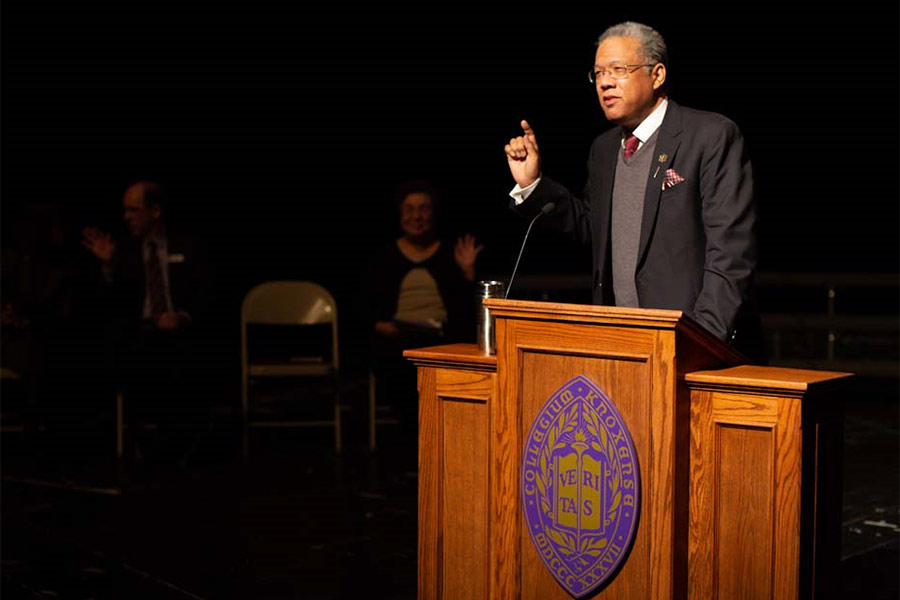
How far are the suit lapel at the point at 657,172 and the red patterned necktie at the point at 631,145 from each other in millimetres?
82

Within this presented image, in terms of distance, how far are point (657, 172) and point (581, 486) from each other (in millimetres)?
750

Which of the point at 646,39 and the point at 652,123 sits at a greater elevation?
the point at 646,39

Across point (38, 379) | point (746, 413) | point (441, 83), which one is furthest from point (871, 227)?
point (746, 413)

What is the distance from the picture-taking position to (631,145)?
280 centimetres

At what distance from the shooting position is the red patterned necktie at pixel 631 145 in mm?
2794

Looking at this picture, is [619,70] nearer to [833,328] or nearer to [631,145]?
[631,145]

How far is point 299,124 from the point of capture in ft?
27.8

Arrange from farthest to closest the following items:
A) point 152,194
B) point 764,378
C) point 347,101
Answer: point 347,101 → point 152,194 → point 764,378

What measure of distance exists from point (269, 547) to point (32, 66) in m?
4.55

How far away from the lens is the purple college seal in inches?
90.0

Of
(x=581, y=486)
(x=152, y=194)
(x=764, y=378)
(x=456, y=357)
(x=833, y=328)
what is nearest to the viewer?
(x=764, y=378)

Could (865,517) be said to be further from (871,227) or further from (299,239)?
(871,227)

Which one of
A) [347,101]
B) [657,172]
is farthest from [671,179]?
[347,101]

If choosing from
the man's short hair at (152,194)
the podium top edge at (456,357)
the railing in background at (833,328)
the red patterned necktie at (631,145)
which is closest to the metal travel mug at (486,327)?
the podium top edge at (456,357)
